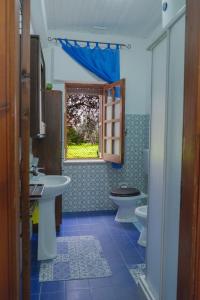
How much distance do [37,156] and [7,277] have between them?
100 inches

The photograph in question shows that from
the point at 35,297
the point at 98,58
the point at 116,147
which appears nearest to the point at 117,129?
the point at 116,147

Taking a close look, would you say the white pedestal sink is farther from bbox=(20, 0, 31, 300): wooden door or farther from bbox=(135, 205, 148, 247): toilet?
bbox=(20, 0, 31, 300): wooden door

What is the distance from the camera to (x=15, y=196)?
2.63 feet

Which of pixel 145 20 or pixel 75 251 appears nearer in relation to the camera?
pixel 75 251

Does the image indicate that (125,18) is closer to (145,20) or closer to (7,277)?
(145,20)

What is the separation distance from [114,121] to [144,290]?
2.36 meters

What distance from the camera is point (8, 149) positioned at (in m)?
0.76

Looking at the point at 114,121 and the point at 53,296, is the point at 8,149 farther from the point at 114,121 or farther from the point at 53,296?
the point at 114,121

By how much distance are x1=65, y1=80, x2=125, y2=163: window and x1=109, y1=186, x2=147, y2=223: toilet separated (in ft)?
1.80

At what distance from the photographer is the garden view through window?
4.16 metres

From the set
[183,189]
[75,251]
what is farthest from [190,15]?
[75,251]

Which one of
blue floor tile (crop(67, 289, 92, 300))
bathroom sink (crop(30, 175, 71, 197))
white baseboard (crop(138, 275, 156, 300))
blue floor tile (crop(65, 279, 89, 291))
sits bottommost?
blue floor tile (crop(67, 289, 92, 300))

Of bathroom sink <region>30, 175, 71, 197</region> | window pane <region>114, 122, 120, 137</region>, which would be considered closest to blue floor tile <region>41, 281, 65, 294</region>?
bathroom sink <region>30, 175, 71, 197</region>

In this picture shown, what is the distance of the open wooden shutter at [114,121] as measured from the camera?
11.8 feet
